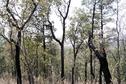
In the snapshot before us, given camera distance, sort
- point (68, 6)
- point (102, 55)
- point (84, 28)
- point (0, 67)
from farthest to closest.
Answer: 1. point (0, 67)
2. point (84, 28)
3. point (68, 6)
4. point (102, 55)

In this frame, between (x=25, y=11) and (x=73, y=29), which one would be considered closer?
(x=25, y=11)

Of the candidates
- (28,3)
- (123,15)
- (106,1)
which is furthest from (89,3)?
(28,3)

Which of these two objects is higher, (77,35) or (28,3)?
(28,3)

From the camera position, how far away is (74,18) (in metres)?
35.9

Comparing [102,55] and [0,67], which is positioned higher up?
[102,55]

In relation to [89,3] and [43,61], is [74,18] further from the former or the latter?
[43,61]

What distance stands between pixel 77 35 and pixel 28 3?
20.6 meters

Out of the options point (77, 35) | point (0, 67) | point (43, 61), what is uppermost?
point (77, 35)

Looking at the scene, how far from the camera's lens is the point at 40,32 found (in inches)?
1315

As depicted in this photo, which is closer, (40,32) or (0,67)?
(40,32)

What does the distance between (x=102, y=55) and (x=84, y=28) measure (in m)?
27.7

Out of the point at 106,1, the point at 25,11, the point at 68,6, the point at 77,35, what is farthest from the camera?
the point at 77,35

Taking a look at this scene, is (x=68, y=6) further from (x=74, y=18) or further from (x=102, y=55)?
(x=102, y=55)

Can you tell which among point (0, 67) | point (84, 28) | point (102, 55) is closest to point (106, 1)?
point (84, 28)
